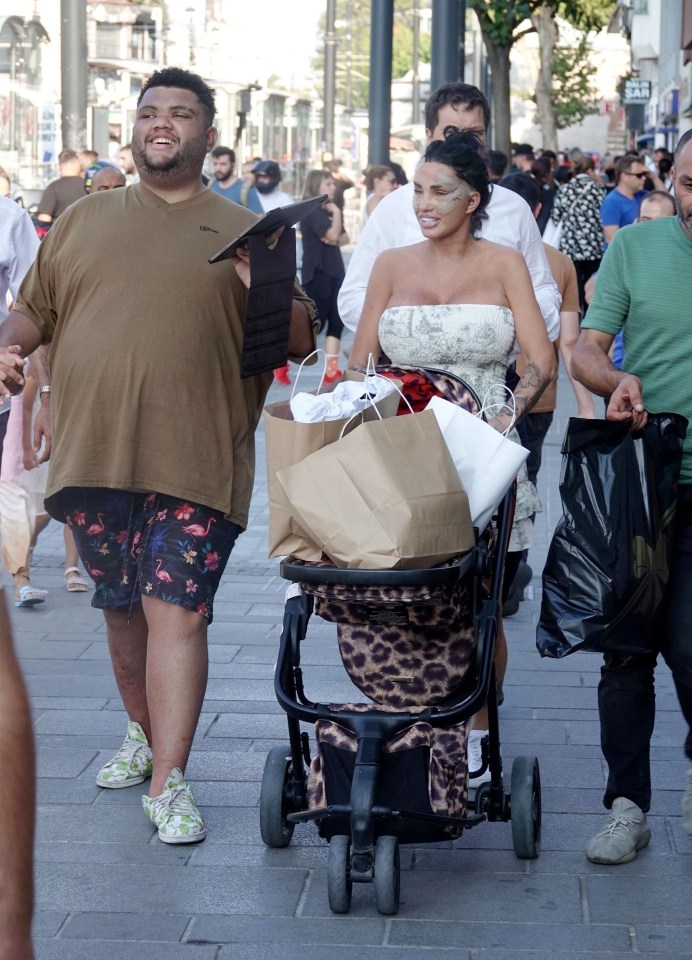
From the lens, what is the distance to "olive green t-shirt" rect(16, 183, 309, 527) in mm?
4449

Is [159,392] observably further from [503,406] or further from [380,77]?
[380,77]

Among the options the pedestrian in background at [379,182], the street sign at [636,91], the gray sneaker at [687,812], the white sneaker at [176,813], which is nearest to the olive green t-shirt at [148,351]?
the white sneaker at [176,813]

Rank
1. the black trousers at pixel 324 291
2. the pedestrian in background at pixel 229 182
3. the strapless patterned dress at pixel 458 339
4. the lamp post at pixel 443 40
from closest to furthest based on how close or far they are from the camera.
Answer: the strapless patterned dress at pixel 458 339, the lamp post at pixel 443 40, the black trousers at pixel 324 291, the pedestrian in background at pixel 229 182

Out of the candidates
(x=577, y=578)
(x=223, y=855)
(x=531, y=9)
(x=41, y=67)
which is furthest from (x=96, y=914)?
(x=41, y=67)

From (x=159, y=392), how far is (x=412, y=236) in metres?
1.47

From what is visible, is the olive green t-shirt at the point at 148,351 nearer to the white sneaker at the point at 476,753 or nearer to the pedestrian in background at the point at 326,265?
the white sneaker at the point at 476,753

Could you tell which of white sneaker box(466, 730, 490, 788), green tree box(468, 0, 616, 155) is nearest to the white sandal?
white sneaker box(466, 730, 490, 788)

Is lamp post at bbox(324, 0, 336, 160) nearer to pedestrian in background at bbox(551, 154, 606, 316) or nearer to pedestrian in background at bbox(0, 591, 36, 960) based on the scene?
pedestrian in background at bbox(551, 154, 606, 316)

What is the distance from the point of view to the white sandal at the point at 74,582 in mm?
7512

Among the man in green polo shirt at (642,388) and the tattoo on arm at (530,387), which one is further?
the tattoo on arm at (530,387)

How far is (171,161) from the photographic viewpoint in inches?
177

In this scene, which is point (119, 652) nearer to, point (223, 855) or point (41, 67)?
point (223, 855)

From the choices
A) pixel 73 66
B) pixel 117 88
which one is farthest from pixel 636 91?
pixel 73 66

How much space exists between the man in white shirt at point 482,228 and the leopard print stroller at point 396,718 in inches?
53.1
